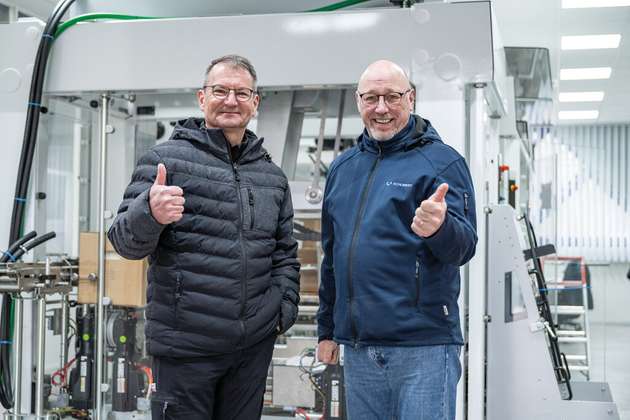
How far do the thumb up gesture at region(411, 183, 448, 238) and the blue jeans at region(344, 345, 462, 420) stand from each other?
38 cm

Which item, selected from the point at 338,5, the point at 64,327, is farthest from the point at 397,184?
the point at 64,327

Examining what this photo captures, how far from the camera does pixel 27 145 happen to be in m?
3.60

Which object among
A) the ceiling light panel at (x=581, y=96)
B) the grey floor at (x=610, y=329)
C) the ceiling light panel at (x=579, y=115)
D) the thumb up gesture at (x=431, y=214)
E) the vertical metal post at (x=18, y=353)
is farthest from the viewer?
the ceiling light panel at (x=579, y=115)

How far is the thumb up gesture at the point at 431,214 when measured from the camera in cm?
185

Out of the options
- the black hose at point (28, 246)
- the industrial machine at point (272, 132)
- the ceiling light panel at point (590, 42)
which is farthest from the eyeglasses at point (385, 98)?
the ceiling light panel at point (590, 42)

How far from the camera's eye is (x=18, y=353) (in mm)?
3467

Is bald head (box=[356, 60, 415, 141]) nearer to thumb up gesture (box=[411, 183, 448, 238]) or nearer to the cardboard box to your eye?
thumb up gesture (box=[411, 183, 448, 238])

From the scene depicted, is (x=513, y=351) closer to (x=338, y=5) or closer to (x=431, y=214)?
(x=338, y=5)

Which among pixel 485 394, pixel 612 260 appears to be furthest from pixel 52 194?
pixel 612 260

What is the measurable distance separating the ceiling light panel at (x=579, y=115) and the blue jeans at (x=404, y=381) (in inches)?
401

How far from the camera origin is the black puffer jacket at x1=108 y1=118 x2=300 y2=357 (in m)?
2.10

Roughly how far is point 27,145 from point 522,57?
13.6ft

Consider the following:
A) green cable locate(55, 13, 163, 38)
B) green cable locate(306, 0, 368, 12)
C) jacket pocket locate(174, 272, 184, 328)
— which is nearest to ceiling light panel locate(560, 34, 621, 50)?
green cable locate(306, 0, 368, 12)

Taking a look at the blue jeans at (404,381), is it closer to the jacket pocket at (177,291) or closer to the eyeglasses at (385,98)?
the jacket pocket at (177,291)
